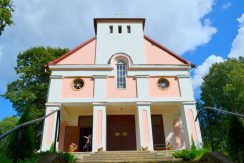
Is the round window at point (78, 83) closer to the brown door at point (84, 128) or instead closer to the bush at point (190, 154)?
the brown door at point (84, 128)

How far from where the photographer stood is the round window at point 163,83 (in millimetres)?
16958

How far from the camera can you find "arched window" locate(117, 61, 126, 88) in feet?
55.6

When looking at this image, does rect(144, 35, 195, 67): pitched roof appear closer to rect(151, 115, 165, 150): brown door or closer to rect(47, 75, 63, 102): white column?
rect(151, 115, 165, 150): brown door

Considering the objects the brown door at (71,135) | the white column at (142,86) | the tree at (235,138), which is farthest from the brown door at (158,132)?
the tree at (235,138)

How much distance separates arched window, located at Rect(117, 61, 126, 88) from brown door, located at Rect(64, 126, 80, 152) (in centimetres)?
464

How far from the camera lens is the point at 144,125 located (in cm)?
1531

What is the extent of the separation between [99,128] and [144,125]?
3.00 meters

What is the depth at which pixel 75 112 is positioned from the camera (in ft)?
59.0

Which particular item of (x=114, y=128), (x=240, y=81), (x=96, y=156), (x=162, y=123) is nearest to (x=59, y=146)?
(x=114, y=128)

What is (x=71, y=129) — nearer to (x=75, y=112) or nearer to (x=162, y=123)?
(x=75, y=112)

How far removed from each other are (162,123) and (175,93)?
291cm

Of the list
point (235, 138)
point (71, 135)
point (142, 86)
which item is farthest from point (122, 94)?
point (235, 138)

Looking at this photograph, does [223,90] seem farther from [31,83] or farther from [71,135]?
[31,83]

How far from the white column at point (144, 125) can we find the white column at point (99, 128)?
2.36 meters
